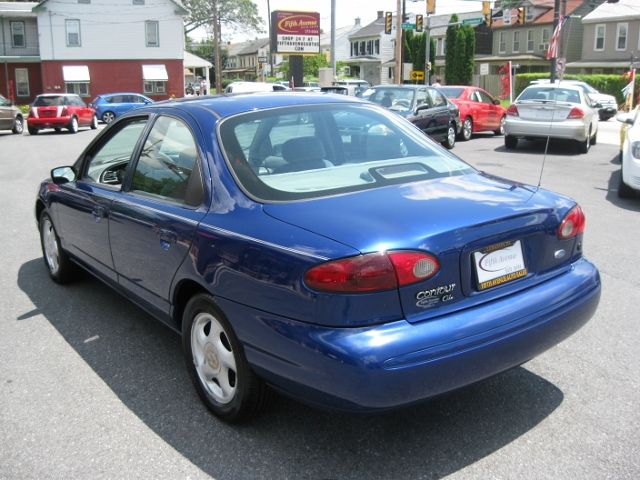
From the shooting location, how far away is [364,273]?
266 cm

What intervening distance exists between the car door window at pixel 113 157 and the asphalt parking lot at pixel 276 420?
40.4 inches

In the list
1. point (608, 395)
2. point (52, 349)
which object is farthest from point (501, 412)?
point (52, 349)

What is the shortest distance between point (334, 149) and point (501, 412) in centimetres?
164

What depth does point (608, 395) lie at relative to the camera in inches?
Result: 142

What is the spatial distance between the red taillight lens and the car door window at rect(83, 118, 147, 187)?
2614mm

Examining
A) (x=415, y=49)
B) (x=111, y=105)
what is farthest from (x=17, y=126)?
(x=415, y=49)

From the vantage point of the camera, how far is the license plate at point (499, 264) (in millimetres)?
2947

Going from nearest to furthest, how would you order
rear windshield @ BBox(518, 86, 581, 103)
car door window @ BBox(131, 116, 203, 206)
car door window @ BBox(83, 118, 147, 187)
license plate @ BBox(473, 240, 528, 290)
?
license plate @ BBox(473, 240, 528, 290), car door window @ BBox(131, 116, 203, 206), car door window @ BBox(83, 118, 147, 187), rear windshield @ BBox(518, 86, 581, 103)

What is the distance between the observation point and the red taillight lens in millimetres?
3352

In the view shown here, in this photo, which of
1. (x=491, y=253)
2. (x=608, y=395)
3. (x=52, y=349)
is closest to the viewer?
(x=491, y=253)

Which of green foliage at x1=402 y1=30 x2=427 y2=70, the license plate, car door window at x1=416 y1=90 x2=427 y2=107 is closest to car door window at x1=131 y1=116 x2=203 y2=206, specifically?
the license plate

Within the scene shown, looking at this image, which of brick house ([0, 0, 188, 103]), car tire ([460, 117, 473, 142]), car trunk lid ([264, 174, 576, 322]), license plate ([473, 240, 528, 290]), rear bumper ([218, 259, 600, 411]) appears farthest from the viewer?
brick house ([0, 0, 188, 103])

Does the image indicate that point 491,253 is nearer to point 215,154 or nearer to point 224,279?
point 224,279

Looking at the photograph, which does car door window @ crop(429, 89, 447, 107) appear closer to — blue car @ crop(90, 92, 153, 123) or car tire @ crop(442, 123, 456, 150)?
car tire @ crop(442, 123, 456, 150)
